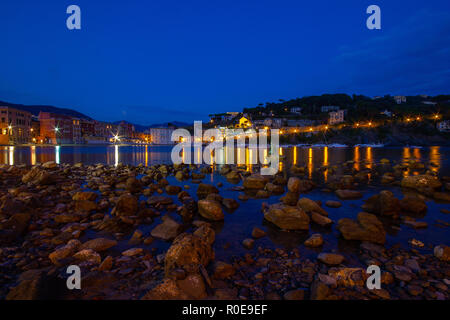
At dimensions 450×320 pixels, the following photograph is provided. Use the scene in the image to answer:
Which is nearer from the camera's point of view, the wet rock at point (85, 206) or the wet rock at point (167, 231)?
the wet rock at point (167, 231)

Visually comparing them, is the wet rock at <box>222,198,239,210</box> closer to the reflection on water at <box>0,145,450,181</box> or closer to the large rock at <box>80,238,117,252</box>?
the large rock at <box>80,238,117,252</box>

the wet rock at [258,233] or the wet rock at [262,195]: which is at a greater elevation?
the wet rock at [262,195]

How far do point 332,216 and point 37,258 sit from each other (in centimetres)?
1013

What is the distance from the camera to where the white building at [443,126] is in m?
115

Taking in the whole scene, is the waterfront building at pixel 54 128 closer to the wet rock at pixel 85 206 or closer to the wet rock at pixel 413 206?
the wet rock at pixel 85 206

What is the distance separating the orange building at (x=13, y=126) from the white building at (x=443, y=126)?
212m

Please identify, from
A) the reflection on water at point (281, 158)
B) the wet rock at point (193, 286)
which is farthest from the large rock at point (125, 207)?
the reflection on water at point (281, 158)

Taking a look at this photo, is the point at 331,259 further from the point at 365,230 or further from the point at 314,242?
the point at 365,230

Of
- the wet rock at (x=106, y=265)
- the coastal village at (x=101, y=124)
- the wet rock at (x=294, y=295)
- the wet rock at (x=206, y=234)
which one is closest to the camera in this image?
the wet rock at (x=294, y=295)

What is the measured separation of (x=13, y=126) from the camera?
105938 mm

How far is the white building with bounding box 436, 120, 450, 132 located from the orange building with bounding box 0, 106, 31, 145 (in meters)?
212

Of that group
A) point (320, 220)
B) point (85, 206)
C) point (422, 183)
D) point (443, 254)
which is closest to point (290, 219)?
point (320, 220)

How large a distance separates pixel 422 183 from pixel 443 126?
486 ft

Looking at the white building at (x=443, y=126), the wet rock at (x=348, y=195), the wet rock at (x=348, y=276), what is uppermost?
the white building at (x=443, y=126)
